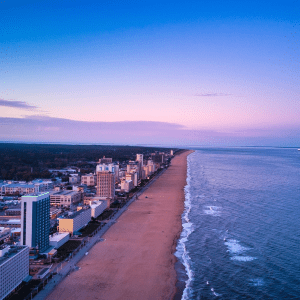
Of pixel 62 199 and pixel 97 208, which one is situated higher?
pixel 97 208

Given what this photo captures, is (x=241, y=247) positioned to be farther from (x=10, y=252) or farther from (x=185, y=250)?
(x=10, y=252)

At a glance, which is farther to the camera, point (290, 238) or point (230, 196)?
point (230, 196)

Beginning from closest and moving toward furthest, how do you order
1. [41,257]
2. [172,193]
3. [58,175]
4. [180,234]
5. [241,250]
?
[41,257]
[241,250]
[180,234]
[172,193]
[58,175]

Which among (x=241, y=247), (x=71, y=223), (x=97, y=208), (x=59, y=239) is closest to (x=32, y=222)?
(x=59, y=239)

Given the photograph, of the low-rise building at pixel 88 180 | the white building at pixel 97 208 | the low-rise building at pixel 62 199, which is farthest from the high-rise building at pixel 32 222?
the low-rise building at pixel 88 180

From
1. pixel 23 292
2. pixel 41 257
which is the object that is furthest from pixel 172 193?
pixel 23 292

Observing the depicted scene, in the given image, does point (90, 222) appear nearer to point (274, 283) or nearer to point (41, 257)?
point (41, 257)

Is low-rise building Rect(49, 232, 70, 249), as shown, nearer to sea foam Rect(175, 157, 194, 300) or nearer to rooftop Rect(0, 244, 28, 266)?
rooftop Rect(0, 244, 28, 266)
